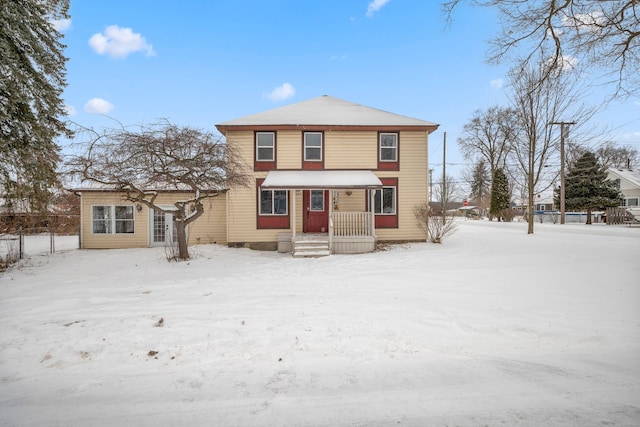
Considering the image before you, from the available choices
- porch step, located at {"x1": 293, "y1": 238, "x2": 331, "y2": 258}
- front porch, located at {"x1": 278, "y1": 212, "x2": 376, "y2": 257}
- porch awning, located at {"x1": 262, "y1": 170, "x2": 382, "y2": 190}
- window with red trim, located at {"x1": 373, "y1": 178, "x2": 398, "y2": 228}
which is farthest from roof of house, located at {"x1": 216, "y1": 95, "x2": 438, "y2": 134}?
porch step, located at {"x1": 293, "y1": 238, "x2": 331, "y2": 258}

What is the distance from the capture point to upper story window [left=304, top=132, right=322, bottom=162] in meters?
12.7

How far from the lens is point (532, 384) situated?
2.79 metres

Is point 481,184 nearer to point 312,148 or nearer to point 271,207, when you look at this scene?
point 312,148

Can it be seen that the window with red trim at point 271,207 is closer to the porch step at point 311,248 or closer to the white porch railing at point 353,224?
the porch step at point 311,248

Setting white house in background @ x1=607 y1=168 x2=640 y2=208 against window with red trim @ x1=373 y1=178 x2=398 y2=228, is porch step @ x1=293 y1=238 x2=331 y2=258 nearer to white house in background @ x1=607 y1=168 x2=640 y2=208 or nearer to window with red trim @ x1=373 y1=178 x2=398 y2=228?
window with red trim @ x1=373 y1=178 x2=398 y2=228

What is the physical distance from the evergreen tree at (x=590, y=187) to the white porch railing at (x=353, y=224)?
941 inches

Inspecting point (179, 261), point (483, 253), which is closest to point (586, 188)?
point (483, 253)

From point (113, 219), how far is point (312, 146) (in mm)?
→ 9549

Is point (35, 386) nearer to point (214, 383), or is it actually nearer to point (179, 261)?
point (214, 383)

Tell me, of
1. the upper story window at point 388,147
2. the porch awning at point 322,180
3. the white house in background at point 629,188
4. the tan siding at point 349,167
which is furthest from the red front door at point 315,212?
the white house in background at point 629,188

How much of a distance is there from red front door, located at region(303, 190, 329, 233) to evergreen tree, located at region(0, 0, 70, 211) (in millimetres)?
8459

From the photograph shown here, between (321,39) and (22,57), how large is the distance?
48.4 feet

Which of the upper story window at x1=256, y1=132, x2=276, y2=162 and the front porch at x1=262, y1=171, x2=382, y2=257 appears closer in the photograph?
the front porch at x1=262, y1=171, x2=382, y2=257

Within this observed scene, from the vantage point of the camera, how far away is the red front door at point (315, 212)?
41.5 feet
